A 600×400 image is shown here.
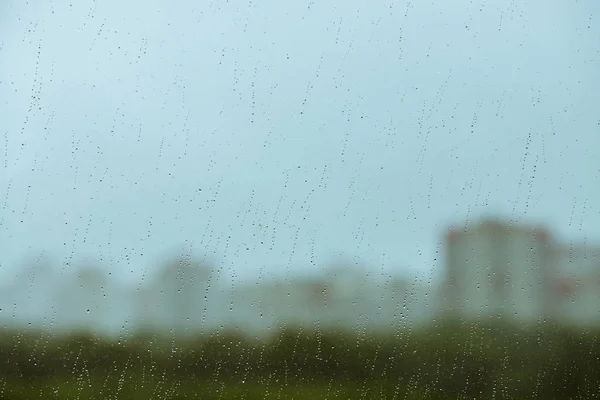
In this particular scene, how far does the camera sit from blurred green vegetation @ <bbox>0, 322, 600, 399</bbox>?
8.64 ft

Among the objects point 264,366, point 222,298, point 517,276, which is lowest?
point 264,366

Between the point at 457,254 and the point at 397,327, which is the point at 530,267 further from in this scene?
the point at 397,327

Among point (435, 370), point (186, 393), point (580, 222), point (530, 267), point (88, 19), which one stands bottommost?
→ point (186, 393)

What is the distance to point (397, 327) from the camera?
2668 millimetres

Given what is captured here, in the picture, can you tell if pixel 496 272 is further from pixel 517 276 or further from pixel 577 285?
pixel 577 285

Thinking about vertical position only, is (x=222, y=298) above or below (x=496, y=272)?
below

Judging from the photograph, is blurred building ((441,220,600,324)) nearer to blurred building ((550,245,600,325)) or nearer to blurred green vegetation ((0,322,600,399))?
blurred building ((550,245,600,325))

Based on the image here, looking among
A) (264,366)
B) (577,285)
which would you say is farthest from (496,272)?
(264,366)

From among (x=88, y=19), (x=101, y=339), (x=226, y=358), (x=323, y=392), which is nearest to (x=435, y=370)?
(x=323, y=392)

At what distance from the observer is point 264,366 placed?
2648mm

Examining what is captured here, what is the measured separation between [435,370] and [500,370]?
25cm

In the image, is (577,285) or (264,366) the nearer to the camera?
(264,366)

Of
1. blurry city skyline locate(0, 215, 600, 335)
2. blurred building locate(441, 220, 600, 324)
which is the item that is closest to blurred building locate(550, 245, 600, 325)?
blurred building locate(441, 220, 600, 324)

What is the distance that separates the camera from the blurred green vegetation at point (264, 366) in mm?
2633
